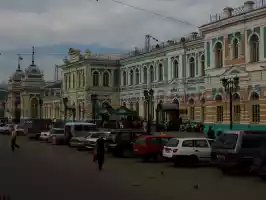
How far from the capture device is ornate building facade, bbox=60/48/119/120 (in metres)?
64.9

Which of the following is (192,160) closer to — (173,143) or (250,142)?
(173,143)

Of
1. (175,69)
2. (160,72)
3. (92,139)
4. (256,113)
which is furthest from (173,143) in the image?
(160,72)

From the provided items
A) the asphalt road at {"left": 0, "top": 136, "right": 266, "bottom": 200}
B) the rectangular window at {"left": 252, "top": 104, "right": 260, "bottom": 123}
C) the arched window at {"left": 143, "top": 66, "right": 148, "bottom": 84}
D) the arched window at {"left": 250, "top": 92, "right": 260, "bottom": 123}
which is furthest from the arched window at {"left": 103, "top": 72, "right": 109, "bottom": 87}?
the asphalt road at {"left": 0, "top": 136, "right": 266, "bottom": 200}

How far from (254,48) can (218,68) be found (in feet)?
14.1

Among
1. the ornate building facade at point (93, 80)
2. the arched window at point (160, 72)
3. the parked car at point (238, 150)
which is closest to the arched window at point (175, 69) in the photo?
the arched window at point (160, 72)

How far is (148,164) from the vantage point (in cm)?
2248

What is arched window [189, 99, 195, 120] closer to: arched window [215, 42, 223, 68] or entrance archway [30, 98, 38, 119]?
arched window [215, 42, 223, 68]

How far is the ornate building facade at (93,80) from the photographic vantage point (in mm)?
64938

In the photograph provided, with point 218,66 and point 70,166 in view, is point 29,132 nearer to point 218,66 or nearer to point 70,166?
point 218,66

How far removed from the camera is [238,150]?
17.9 meters

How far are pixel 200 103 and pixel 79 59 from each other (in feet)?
88.2

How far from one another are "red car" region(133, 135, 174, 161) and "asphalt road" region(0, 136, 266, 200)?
2.48 m

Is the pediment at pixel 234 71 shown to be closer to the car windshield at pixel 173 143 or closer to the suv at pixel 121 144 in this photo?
the suv at pixel 121 144

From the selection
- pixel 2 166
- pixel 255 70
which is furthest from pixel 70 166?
pixel 255 70
